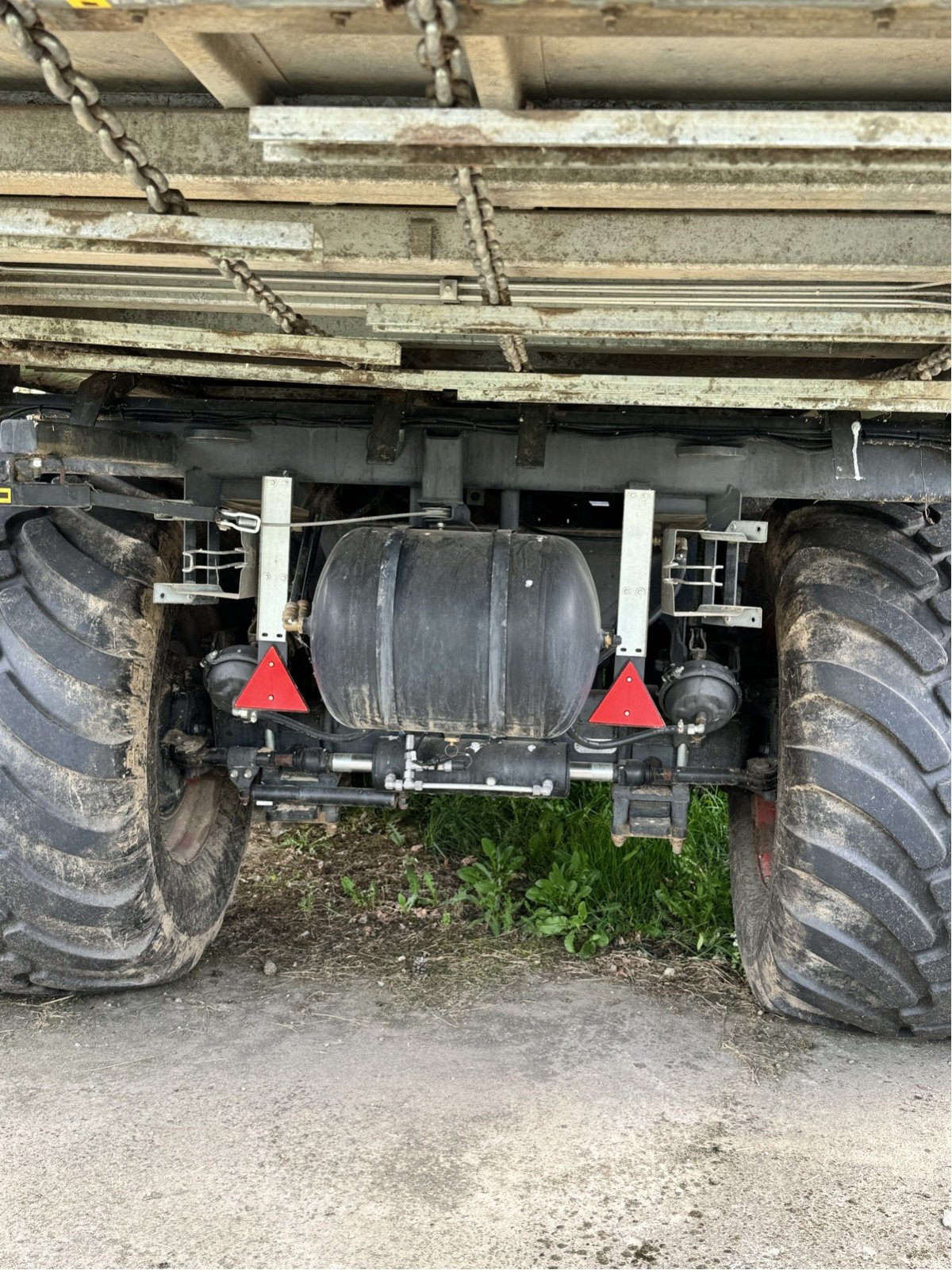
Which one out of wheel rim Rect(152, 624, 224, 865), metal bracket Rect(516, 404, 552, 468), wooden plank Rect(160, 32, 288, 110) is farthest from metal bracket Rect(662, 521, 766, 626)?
wooden plank Rect(160, 32, 288, 110)

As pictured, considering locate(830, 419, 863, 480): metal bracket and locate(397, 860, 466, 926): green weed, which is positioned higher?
locate(830, 419, 863, 480): metal bracket

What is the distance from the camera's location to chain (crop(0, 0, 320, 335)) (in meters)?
1.29

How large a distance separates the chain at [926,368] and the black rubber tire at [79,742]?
1839mm

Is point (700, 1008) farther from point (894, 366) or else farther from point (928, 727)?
point (894, 366)

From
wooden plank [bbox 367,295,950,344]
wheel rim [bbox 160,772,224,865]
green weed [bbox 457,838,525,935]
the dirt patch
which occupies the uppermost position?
wooden plank [bbox 367,295,950,344]

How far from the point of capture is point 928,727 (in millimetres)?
2697

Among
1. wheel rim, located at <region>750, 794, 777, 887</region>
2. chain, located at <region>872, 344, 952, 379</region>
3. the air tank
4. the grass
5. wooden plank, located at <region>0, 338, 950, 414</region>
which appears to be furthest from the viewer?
the grass

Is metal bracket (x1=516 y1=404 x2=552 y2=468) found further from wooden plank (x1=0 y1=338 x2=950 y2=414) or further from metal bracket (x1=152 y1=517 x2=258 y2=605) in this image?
metal bracket (x1=152 y1=517 x2=258 y2=605)

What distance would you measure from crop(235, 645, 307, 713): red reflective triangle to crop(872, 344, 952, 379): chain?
59.6 inches

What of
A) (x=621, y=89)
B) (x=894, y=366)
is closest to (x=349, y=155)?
(x=621, y=89)

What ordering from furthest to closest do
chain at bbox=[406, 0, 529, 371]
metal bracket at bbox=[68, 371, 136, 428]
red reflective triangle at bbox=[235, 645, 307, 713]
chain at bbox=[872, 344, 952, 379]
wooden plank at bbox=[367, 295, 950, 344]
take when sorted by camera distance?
1. red reflective triangle at bbox=[235, 645, 307, 713]
2. metal bracket at bbox=[68, 371, 136, 428]
3. chain at bbox=[872, 344, 952, 379]
4. wooden plank at bbox=[367, 295, 950, 344]
5. chain at bbox=[406, 0, 529, 371]

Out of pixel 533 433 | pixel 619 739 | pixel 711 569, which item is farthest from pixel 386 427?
pixel 619 739

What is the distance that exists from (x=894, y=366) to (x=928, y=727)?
0.87 meters

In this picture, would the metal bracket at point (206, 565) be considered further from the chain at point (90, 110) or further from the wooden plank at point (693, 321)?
the chain at point (90, 110)
